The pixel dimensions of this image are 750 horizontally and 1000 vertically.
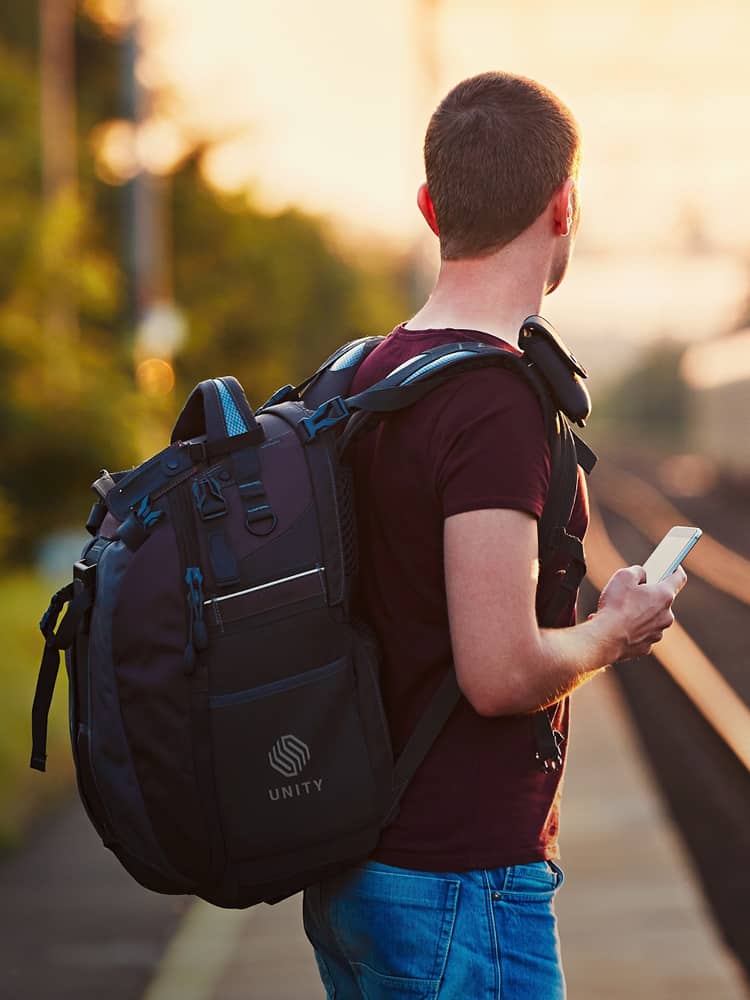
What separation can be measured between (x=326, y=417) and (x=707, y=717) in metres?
9.54

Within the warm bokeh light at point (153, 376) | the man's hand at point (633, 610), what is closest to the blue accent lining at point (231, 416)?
the man's hand at point (633, 610)

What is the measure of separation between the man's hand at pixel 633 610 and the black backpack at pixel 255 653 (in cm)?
7

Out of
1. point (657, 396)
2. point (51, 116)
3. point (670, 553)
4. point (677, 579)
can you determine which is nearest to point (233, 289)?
point (51, 116)

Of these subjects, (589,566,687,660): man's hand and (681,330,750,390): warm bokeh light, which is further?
(681,330,750,390): warm bokeh light

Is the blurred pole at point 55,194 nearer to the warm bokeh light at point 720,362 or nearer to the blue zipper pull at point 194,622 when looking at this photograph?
the blue zipper pull at point 194,622

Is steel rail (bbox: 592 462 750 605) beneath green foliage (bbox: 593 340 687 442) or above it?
above

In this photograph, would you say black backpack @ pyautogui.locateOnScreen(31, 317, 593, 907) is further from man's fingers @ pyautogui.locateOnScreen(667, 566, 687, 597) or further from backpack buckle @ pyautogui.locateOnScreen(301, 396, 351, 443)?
man's fingers @ pyautogui.locateOnScreen(667, 566, 687, 597)

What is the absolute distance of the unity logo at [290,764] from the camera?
7.80 feet

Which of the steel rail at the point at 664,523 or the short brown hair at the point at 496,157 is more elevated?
the short brown hair at the point at 496,157

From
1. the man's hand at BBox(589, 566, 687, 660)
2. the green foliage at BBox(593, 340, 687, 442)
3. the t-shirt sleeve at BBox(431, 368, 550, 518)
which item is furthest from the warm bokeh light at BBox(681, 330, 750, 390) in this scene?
the green foliage at BBox(593, 340, 687, 442)

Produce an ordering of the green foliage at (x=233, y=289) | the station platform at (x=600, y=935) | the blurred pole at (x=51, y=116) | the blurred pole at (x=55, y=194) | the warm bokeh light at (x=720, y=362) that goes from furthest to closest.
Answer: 1. the warm bokeh light at (x=720, y=362)
2. the green foliage at (x=233, y=289)
3. the blurred pole at (x=51, y=116)
4. the blurred pole at (x=55, y=194)
5. the station platform at (x=600, y=935)

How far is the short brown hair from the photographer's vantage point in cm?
235

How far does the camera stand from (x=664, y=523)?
35812 mm

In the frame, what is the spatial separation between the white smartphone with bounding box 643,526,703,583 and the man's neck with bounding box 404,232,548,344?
0.39m
